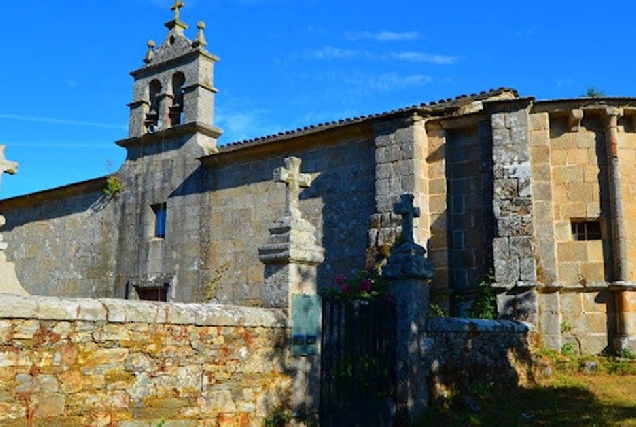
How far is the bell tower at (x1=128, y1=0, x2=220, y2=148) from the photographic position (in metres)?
14.4

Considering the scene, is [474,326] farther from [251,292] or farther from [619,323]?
[251,292]

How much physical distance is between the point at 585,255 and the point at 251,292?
6.15 metres

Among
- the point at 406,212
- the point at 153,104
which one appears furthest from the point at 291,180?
the point at 153,104

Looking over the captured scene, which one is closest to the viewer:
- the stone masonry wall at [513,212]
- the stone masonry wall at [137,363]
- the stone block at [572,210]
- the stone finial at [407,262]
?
the stone masonry wall at [137,363]

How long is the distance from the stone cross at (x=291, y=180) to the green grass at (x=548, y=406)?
8.86 ft

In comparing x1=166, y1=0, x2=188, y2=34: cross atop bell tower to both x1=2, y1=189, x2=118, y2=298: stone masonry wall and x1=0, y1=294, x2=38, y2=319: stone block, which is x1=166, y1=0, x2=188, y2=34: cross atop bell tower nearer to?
x1=2, y1=189, x2=118, y2=298: stone masonry wall

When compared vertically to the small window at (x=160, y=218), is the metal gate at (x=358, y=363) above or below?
below

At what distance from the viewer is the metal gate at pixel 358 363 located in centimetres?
651

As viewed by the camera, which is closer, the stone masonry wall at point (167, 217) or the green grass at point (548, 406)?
the green grass at point (548, 406)

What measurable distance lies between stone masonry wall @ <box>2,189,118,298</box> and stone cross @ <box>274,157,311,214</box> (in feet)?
31.5

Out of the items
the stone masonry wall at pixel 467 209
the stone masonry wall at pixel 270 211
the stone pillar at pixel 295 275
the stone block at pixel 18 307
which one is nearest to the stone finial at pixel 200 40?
the stone masonry wall at pixel 270 211

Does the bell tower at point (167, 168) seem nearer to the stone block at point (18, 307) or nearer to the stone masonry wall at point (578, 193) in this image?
the stone masonry wall at point (578, 193)

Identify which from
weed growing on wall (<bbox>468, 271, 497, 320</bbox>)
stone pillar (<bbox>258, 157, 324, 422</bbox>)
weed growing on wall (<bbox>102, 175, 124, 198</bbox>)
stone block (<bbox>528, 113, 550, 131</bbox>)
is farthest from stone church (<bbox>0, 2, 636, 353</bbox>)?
stone pillar (<bbox>258, 157, 324, 422</bbox>)

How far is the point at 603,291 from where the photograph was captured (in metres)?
10.3
